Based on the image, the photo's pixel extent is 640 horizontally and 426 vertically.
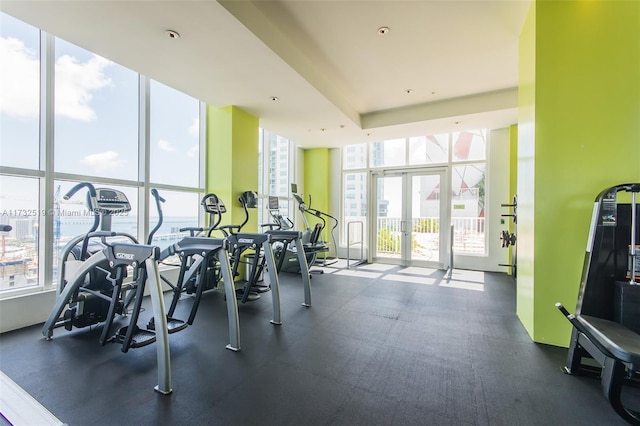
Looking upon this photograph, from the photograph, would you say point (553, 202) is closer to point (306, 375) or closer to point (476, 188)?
point (306, 375)

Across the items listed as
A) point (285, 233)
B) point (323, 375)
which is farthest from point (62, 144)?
point (323, 375)

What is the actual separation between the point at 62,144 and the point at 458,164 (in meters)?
7.31

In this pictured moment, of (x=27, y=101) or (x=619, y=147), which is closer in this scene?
(x=619, y=147)

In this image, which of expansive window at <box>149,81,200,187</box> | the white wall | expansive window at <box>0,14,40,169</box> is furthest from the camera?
the white wall

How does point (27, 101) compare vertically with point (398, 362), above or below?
above

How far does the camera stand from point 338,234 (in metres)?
8.12

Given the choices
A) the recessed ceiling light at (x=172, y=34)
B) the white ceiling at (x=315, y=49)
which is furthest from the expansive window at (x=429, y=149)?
the recessed ceiling light at (x=172, y=34)

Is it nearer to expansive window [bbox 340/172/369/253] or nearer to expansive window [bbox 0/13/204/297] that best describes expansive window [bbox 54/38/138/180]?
expansive window [bbox 0/13/204/297]

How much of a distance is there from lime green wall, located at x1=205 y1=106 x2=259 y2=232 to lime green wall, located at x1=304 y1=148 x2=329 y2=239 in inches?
117

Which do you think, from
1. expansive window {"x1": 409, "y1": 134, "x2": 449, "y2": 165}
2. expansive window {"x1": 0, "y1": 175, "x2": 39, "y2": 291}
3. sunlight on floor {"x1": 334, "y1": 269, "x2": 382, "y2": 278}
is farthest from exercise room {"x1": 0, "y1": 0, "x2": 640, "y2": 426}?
expansive window {"x1": 409, "y1": 134, "x2": 449, "y2": 165}

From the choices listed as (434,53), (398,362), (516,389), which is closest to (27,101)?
(398,362)

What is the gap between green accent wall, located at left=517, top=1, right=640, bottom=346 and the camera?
2.46 m

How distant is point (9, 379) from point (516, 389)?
379cm

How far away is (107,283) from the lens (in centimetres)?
306
